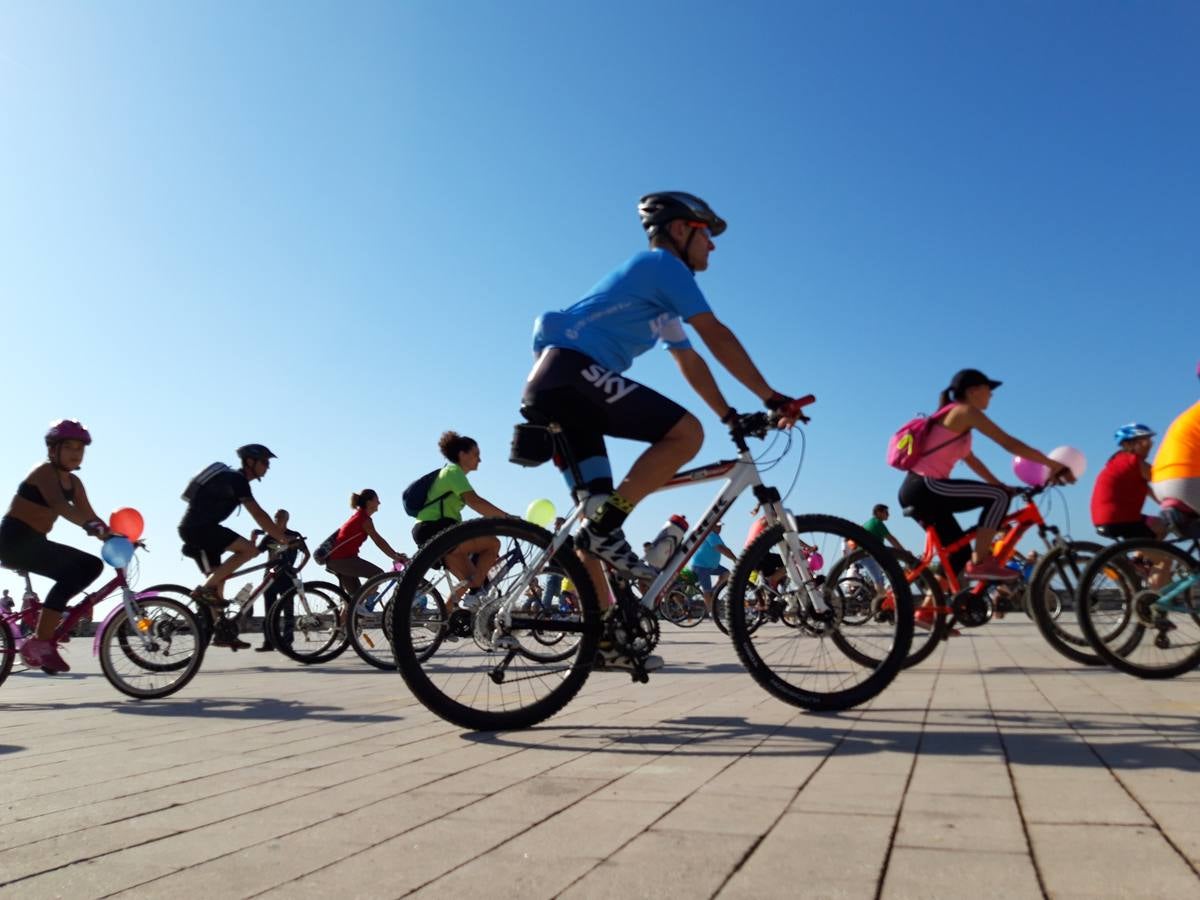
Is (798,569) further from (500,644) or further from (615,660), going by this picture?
(500,644)

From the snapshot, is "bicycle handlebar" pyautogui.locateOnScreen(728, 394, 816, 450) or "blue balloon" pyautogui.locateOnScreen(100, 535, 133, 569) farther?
"blue balloon" pyautogui.locateOnScreen(100, 535, 133, 569)

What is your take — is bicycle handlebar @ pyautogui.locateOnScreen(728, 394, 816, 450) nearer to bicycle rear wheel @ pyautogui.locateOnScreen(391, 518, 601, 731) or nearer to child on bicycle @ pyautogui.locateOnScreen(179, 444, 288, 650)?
bicycle rear wheel @ pyautogui.locateOnScreen(391, 518, 601, 731)

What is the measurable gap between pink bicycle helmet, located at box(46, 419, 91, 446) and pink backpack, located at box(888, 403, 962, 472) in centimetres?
586

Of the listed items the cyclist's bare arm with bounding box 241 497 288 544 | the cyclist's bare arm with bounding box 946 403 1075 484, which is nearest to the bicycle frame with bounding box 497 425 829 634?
the cyclist's bare arm with bounding box 946 403 1075 484

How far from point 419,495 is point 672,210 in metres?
4.23

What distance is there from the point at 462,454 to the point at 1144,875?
263 inches

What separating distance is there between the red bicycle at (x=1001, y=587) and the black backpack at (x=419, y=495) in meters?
3.79

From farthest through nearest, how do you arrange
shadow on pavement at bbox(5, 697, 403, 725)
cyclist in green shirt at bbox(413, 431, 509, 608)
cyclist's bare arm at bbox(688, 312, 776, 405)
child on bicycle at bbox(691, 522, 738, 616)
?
child on bicycle at bbox(691, 522, 738, 616), cyclist in green shirt at bbox(413, 431, 509, 608), shadow on pavement at bbox(5, 697, 403, 725), cyclist's bare arm at bbox(688, 312, 776, 405)

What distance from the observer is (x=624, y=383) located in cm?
386

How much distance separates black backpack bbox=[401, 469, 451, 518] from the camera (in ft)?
25.2

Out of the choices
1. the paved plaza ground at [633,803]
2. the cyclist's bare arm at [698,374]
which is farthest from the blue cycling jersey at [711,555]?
the cyclist's bare arm at [698,374]

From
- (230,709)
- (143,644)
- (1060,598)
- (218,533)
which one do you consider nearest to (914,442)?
(1060,598)

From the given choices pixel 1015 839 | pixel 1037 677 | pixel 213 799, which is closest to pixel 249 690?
pixel 213 799

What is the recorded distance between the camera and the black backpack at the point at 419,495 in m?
7.69
